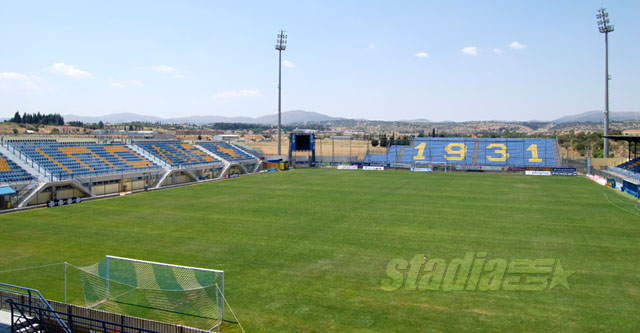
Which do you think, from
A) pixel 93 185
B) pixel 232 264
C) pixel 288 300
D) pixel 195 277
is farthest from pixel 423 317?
pixel 93 185

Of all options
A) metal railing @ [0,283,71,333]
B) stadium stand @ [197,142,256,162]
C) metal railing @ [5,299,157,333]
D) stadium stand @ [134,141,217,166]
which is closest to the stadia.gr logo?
metal railing @ [5,299,157,333]

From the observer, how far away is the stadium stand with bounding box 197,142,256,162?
189ft

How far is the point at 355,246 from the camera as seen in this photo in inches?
752

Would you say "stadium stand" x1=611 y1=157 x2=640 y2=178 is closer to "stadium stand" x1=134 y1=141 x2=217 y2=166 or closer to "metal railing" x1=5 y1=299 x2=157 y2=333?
"metal railing" x1=5 y1=299 x2=157 y2=333

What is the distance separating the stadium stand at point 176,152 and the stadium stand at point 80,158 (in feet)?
8.38

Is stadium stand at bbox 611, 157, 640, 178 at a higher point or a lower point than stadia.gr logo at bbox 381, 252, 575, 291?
higher

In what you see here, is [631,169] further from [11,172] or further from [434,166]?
[11,172]

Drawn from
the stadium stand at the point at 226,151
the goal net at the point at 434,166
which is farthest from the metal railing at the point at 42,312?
the goal net at the point at 434,166

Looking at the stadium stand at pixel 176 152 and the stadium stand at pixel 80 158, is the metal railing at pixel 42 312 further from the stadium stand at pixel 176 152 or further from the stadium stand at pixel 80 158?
the stadium stand at pixel 176 152

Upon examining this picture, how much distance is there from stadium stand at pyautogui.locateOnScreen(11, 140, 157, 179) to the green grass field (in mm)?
5649

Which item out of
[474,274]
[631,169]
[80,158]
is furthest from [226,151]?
[474,274]

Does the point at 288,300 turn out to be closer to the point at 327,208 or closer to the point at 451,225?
the point at 451,225

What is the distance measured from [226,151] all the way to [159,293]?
48.6 meters

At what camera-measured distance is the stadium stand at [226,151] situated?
189 feet
